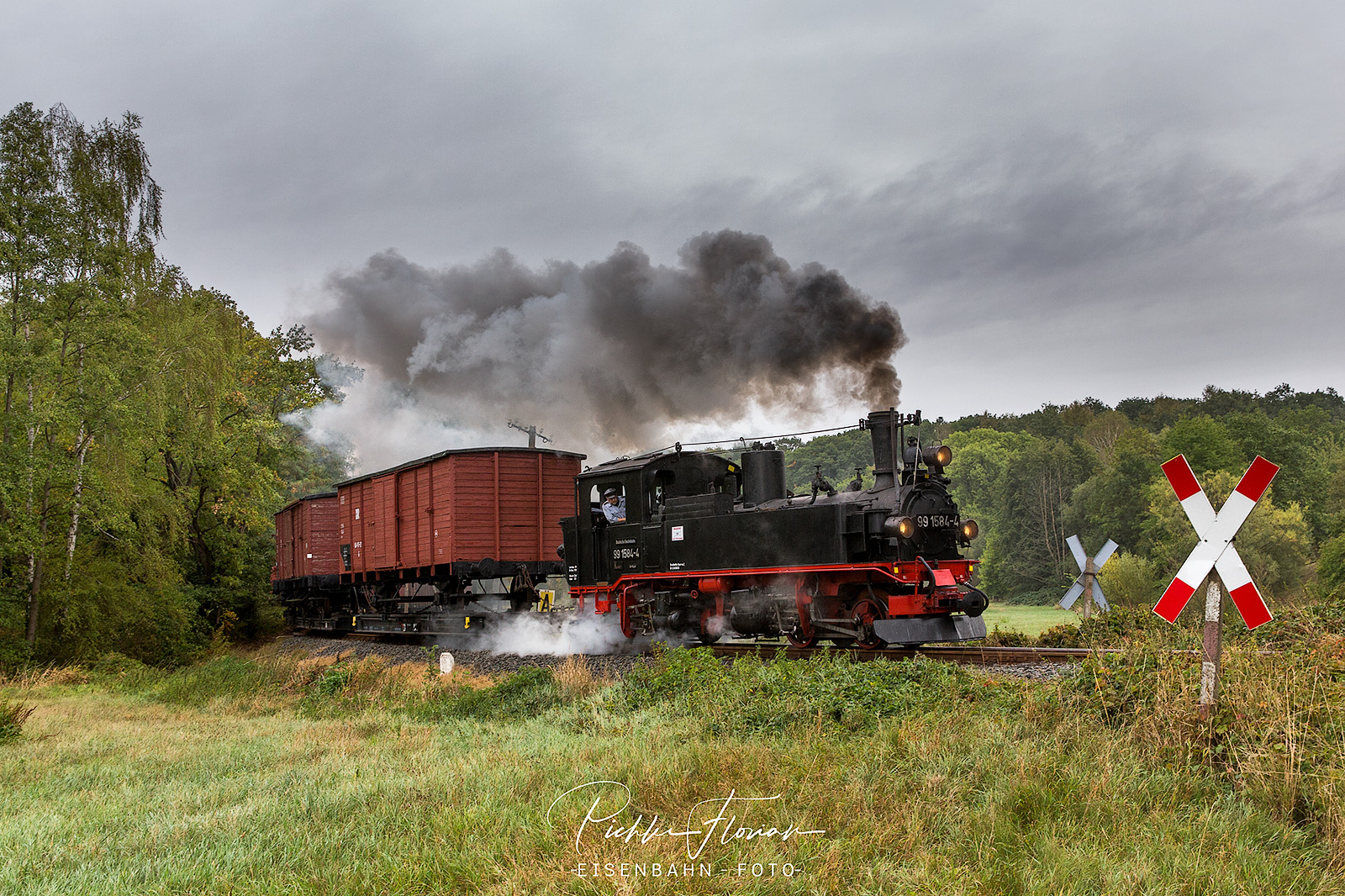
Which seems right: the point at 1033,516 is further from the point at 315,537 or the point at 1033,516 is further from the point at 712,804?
the point at 712,804

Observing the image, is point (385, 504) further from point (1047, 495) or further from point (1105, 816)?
point (1047, 495)

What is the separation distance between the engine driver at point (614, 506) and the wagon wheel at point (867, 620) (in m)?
4.45

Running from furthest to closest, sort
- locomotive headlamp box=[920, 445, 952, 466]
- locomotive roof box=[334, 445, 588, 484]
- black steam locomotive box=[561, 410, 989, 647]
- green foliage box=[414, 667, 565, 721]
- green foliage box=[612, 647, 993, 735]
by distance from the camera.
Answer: locomotive roof box=[334, 445, 588, 484] < locomotive headlamp box=[920, 445, 952, 466] < black steam locomotive box=[561, 410, 989, 647] < green foliage box=[414, 667, 565, 721] < green foliage box=[612, 647, 993, 735]

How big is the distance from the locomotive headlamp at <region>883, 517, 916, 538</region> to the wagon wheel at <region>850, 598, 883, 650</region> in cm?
98

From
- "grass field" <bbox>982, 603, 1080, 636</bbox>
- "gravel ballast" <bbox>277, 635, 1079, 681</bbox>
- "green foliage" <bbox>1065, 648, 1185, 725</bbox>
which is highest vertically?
"green foliage" <bbox>1065, 648, 1185, 725</bbox>

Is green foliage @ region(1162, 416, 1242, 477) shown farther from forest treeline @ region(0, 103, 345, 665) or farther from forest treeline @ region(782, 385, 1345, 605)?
forest treeline @ region(0, 103, 345, 665)

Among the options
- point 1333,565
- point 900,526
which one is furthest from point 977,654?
point 1333,565

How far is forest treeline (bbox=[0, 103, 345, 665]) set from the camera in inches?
600

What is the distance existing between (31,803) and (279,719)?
4.24m

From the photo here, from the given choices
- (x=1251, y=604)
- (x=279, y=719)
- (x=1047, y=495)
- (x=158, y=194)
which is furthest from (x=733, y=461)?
(x=1047, y=495)

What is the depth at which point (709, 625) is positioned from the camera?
13.3 meters

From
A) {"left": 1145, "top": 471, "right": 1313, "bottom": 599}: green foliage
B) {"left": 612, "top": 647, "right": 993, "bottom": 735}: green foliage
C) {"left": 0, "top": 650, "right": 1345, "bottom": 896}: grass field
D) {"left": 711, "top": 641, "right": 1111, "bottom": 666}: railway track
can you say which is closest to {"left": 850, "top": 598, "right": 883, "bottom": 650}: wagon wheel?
{"left": 711, "top": 641, "right": 1111, "bottom": 666}: railway track

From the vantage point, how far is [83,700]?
40.6 ft

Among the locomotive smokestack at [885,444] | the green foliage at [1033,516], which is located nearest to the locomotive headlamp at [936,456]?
the locomotive smokestack at [885,444]
